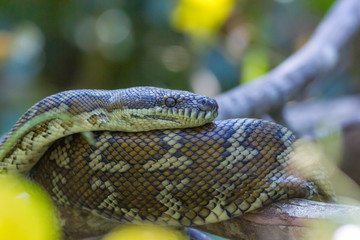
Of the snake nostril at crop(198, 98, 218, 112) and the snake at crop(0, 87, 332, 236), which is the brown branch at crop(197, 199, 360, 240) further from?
the snake nostril at crop(198, 98, 218, 112)

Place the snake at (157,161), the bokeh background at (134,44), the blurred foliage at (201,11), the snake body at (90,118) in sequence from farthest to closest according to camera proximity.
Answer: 1. the bokeh background at (134,44)
2. the blurred foliage at (201,11)
3. the snake body at (90,118)
4. the snake at (157,161)

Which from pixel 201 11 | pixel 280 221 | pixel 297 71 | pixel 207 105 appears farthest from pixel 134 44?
pixel 280 221

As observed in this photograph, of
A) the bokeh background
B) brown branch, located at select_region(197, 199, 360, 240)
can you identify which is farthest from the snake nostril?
the bokeh background

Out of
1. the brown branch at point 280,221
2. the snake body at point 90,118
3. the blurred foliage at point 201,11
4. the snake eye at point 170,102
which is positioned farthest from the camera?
the blurred foliage at point 201,11

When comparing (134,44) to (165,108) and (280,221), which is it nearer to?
(165,108)

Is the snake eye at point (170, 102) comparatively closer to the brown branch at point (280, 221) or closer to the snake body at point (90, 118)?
the snake body at point (90, 118)

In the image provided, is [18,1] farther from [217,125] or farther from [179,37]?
[217,125]

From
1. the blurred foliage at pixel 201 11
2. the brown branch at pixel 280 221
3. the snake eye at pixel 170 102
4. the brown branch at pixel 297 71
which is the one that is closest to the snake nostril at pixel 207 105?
the snake eye at pixel 170 102
